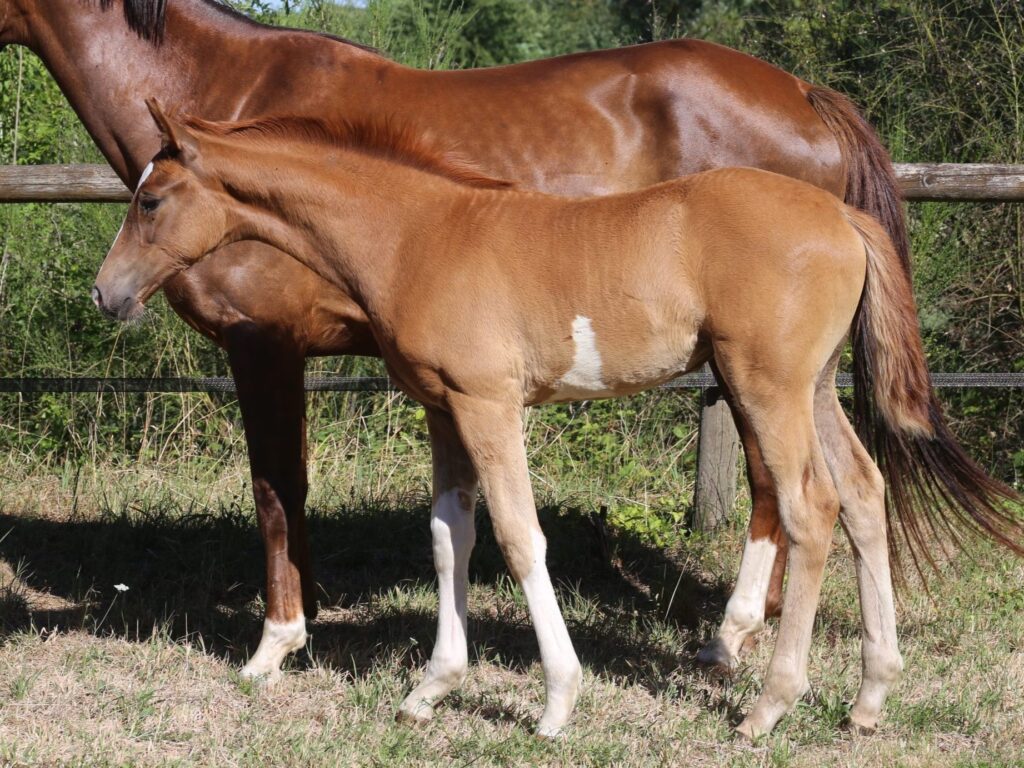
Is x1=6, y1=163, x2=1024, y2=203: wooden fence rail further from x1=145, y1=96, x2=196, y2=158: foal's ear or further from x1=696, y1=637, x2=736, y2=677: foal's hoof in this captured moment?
x1=696, y1=637, x2=736, y2=677: foal's hoof

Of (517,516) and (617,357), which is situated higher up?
(617,357)

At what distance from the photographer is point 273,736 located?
3156 millimetres

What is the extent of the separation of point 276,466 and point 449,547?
0.79 metres

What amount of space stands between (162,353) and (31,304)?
855 mm

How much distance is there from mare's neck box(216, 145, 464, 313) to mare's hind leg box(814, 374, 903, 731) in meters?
1.30

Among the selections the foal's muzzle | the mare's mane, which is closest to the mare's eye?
the foal's muzzle

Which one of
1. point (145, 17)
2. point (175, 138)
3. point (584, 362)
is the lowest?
point (584, 362)

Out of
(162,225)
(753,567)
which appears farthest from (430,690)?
(162,225)

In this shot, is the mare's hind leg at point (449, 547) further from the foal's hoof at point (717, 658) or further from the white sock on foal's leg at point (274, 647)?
the foal's hoof at point (717, 658)

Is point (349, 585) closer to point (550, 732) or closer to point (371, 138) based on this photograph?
point (550, 732)

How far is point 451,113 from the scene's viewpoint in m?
4.00

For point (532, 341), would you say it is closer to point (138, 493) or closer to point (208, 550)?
point (208, 550)

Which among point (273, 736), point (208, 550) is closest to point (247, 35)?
point (208, 550)

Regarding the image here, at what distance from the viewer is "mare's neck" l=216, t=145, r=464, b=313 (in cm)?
321
